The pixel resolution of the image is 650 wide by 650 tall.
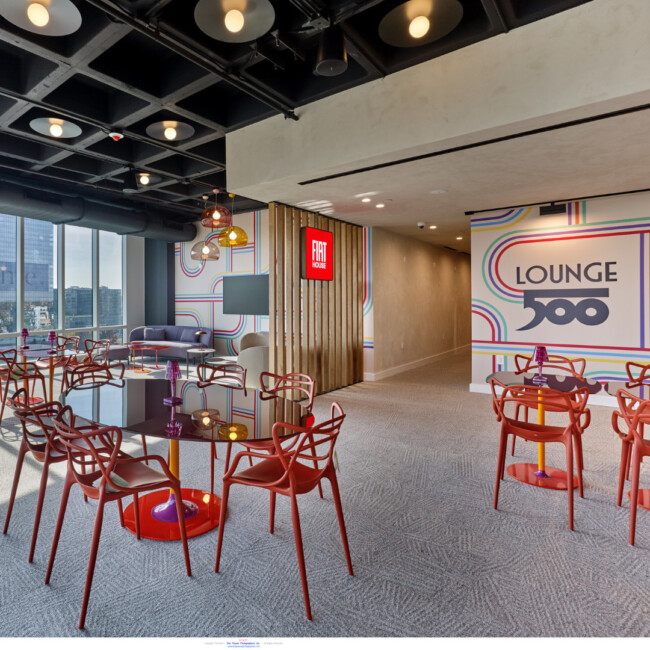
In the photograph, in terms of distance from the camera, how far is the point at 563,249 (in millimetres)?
6090

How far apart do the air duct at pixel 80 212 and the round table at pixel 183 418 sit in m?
5.48

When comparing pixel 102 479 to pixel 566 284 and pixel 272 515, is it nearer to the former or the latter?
pixel 272 515

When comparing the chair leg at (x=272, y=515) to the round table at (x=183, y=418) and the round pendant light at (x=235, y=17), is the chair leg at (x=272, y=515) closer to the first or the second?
the round table at (x=183, y=418)

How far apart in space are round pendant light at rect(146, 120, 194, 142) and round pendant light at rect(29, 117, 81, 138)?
0.86 metres

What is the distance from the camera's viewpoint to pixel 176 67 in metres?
3.98

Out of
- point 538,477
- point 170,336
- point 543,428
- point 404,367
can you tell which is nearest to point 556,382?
point 543,428

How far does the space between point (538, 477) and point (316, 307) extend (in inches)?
163

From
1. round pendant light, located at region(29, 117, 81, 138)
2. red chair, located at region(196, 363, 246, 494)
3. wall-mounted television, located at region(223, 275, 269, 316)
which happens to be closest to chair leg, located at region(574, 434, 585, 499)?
red chair, located at region(196, 363, 246, 494)

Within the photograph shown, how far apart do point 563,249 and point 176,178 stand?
6.20 metres

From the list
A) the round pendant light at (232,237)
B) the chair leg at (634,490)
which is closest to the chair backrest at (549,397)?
the chair leg at (634,490)

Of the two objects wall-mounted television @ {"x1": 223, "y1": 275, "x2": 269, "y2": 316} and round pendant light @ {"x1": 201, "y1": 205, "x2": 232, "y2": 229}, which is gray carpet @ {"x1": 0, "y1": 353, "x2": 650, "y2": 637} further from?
wall-mounted television @ {"x1": 223, "y1": 275, "x2": 269, "y2": 316}

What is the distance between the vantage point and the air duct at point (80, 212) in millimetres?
6926
